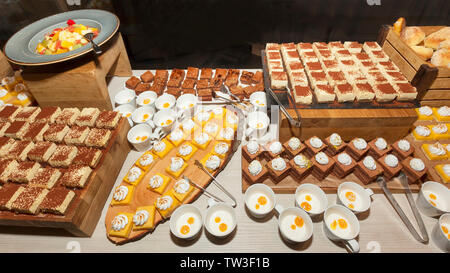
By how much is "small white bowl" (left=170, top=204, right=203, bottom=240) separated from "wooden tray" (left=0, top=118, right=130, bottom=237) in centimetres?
68

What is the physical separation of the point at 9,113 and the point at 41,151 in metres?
0.81

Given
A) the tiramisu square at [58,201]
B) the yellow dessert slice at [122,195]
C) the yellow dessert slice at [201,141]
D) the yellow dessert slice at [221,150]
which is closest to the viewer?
the tiramisu square at [58,201]

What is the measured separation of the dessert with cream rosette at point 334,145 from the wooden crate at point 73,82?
240cm

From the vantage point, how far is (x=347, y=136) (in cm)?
244

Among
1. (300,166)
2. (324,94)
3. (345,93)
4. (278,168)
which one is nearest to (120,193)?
(278,168)

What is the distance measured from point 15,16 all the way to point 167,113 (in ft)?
12.8

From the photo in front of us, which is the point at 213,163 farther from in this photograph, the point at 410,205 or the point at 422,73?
the point at 422,73

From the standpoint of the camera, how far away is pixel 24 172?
2020 mm

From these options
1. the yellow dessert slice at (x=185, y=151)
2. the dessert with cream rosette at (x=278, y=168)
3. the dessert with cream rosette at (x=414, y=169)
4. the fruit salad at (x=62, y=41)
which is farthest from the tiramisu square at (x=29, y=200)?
the dessert with cream rosette at (x=414, y=169)

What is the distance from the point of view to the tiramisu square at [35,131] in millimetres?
2307

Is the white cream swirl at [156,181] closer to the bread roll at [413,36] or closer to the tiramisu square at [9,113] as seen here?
the tiramisu square at [9,113]

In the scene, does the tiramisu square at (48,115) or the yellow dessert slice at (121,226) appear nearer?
the yellow dessert slice at (121,226)

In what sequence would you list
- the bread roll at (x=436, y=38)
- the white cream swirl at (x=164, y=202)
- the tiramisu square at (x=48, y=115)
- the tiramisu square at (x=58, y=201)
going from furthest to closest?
the bread roll at (x=436, y=38)
the tiramisu square at (x=48, y=115)
the white cream swirl at (x=164, y=202)
the tiramisu square at (x=58, y=201)

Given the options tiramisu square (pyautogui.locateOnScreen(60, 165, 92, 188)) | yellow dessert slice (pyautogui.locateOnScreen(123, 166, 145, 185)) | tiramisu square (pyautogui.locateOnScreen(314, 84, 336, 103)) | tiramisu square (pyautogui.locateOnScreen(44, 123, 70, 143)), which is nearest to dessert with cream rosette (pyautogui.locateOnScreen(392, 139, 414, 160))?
tiramisu square (pyautogui.locateOnScreen(314, 84, 336, 103))
